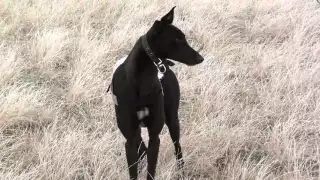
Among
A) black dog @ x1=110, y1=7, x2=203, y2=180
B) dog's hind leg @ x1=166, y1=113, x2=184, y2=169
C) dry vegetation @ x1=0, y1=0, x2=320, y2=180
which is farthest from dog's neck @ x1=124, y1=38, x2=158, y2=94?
dry vegetation @ x1=0, y1=0, x2=320, y2=180

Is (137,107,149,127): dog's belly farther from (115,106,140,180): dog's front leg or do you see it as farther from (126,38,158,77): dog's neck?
(126,38,158,77): dog's neck

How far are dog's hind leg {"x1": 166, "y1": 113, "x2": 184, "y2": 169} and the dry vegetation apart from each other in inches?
2.6

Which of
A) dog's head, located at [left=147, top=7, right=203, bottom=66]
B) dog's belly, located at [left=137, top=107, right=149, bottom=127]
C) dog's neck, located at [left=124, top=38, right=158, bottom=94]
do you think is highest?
dog's head, located at [left=147, top=7, right=203, bottom=66]

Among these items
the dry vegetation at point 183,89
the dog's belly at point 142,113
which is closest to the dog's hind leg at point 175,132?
the dry vegetation at point 183,89

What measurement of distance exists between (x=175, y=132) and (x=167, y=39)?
874 mm

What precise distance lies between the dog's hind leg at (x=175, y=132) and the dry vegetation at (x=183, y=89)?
2.6 inches

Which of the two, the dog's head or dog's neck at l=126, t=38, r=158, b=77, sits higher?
the dog's head

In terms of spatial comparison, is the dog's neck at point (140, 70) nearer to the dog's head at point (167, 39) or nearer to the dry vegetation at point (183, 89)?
the dog's head at point (167, 39)

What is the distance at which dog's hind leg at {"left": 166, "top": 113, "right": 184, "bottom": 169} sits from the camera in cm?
304

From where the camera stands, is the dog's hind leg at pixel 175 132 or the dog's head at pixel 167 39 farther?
the dog's hind leg at pixel 175 132

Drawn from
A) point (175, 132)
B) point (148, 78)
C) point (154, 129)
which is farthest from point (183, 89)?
point (148, 78)

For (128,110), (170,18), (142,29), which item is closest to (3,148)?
(128,110)

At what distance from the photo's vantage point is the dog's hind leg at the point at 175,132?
3039 mm

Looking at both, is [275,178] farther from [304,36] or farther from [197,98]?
[304,36]
